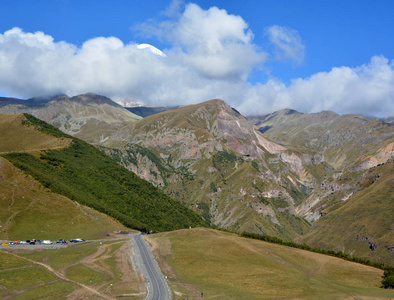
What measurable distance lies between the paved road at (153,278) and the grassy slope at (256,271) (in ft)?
10.1

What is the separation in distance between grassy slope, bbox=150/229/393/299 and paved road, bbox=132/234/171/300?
3070 mm

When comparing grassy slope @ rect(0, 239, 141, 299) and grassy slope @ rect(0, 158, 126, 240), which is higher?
grassy slope @ rect(0, 158, 126, 240)

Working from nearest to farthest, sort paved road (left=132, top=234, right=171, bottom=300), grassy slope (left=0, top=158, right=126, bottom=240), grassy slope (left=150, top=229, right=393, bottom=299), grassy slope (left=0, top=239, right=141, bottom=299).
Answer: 1. grassy slope (left=0, top=239, right=141, bottom=299)
2. paved road (left=132, top=234, right=171, bottom=300)
3. grassy slope (left=150, top=229, right=393, bottom=299)
4. grassy slope (left=0, top=158, right=126, bottom=240)

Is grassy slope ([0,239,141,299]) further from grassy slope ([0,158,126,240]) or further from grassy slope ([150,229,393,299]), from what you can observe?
grassy slope ([0,158,126,240])

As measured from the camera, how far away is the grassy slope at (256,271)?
78194mm

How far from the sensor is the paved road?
7337 cm

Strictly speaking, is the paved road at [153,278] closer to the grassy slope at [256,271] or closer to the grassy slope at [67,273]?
the grassy slope at [256,271]

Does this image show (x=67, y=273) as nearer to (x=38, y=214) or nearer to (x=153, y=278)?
(x=153, y=278)

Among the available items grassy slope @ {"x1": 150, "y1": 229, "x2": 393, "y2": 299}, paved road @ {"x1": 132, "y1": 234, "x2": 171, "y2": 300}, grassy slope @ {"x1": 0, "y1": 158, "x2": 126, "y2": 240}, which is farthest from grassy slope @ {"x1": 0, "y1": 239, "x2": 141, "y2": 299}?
grassy slope @ {"x1": 0, "y1": 158, "x2": 126, "y2": 240}

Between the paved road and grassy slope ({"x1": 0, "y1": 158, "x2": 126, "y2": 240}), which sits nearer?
the paved road

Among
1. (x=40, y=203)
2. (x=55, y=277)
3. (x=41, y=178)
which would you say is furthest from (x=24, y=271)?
(x=41, y=178)

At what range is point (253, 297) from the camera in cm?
7331

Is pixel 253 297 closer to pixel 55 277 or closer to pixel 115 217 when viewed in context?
pixel 55 277

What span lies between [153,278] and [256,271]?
29.5 metres
